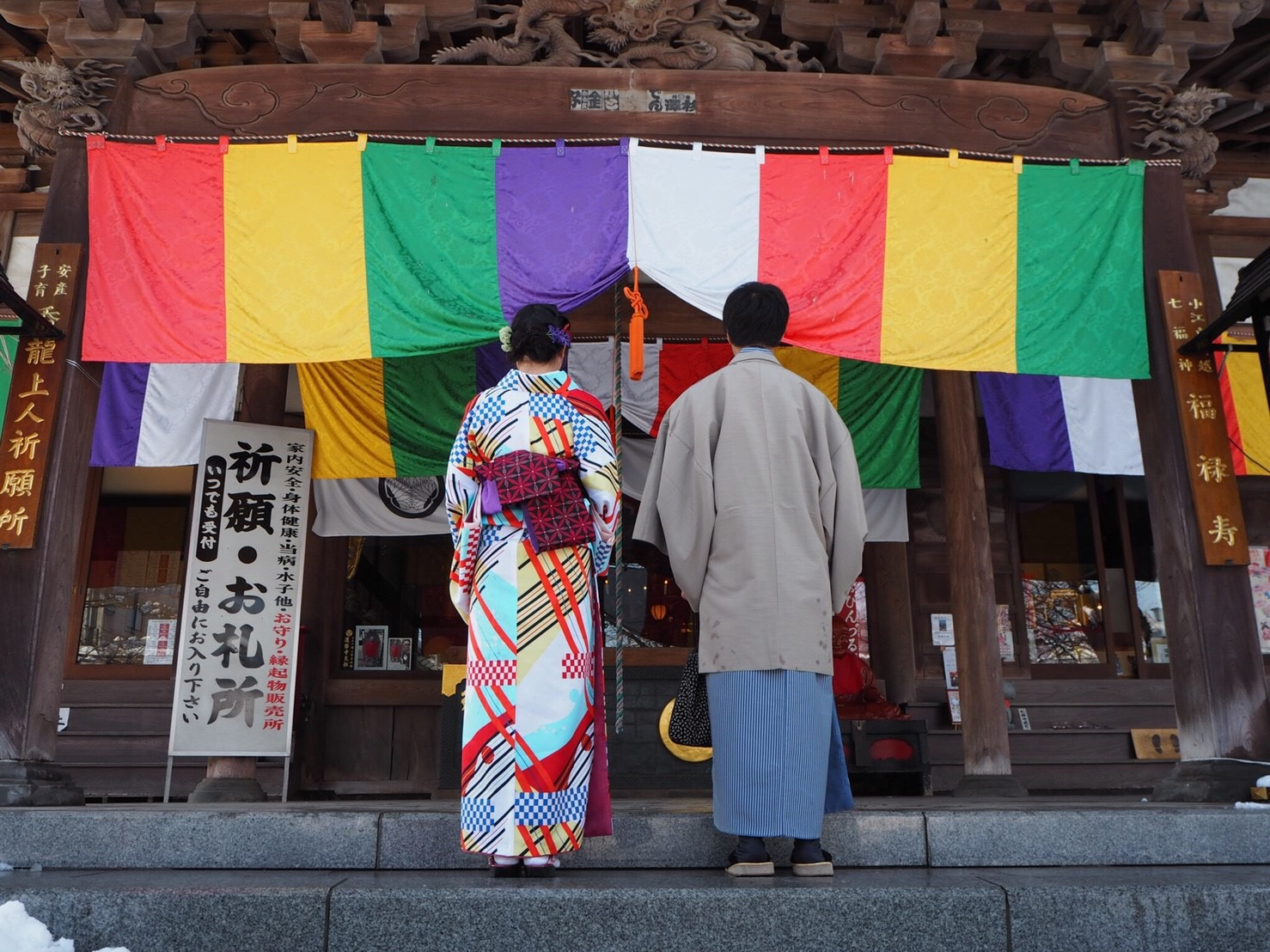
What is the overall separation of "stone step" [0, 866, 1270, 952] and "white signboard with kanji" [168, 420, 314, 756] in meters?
3.49

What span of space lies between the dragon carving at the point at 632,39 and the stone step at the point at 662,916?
4.62 metres

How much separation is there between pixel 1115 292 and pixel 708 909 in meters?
4.30

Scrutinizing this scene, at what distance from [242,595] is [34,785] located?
7.32ft

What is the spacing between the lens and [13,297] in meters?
4.91

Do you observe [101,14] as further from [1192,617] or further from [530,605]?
[1192,617]

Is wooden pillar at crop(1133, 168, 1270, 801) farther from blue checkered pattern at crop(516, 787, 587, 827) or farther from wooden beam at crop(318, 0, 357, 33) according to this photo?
wooden beam at crop(318, 0, 357, 33)

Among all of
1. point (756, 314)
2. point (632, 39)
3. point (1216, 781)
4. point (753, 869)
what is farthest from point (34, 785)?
point (1216, 781)

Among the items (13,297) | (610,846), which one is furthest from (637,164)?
(610,846)

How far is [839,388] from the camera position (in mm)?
7973

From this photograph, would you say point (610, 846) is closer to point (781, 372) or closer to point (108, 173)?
point (781, 372)

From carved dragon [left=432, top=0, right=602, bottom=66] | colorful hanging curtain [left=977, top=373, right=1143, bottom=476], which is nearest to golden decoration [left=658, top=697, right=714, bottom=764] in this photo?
colorful hanging curtain [left=977, top=373, right=1143, bottom=476]

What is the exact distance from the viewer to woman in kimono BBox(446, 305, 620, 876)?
133 inches

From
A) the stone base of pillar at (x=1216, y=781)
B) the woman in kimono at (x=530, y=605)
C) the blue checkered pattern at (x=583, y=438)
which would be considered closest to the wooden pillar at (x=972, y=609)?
the stone base of pillar at (x=1216, y=781)

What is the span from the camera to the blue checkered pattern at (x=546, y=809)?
11.0ft
